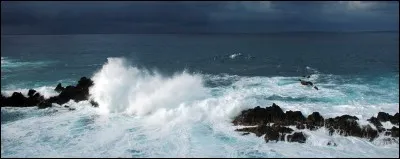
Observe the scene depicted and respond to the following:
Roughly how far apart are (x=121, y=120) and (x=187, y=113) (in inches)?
144

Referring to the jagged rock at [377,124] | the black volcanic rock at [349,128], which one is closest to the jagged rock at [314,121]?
the black volcanic rock at [349,128]

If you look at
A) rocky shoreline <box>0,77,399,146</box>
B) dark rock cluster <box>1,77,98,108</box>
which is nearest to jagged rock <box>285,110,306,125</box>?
rocky shoreline <box>0,77,399,146</box>

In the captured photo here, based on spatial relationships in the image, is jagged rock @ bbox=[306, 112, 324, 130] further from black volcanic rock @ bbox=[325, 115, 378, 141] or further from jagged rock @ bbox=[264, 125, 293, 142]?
jagged rock @ bbox=[264, 125, 293, 142]

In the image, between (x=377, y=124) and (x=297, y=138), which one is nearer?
(x=297, y=138)

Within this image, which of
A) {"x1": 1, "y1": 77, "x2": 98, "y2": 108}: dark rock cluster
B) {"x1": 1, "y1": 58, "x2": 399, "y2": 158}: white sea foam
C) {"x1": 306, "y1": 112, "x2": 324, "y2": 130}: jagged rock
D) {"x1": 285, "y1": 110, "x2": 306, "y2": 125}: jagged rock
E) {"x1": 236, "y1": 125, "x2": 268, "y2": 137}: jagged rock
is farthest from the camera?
{"x1": 1, "y1": 77, "x2": 98, "y2": 108}: dark rock cluster

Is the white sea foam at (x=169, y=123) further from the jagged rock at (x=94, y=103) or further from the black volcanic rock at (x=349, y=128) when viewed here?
the black volcanic rock at (x=349, y=128)

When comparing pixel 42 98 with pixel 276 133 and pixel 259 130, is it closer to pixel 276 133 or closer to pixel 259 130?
pixel 259 130

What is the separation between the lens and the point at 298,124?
19953 mm

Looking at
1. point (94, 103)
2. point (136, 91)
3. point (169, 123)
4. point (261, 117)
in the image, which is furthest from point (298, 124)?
point (94, 103)

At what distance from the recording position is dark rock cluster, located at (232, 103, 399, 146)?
18.8m

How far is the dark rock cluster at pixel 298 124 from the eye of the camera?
18.8m

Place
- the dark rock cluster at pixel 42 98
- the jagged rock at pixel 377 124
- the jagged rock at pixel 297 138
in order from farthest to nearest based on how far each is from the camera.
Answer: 1. the dark rock cluster at pixel 42 98
2. the jagged rock at pixel 377 124
3. the jagged rock at pixel 297 138

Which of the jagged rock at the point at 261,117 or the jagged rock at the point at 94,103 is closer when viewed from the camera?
the jagged rock at the point at 261,117

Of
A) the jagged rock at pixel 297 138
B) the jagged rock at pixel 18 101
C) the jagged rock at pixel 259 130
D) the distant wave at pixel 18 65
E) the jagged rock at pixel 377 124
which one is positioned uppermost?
the distant wave at pixel 18 65
